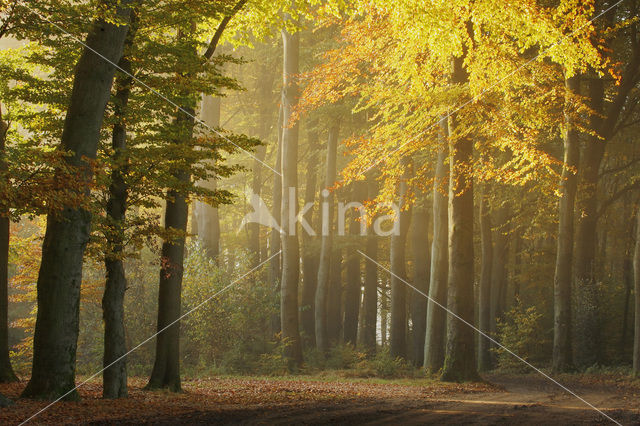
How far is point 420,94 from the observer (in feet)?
57.1

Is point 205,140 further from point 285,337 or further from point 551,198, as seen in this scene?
point 551,198

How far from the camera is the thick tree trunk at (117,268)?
12891 mm

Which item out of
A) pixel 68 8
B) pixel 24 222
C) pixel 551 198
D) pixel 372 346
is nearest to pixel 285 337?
pixel 372 346

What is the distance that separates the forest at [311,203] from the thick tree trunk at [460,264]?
0.21ft

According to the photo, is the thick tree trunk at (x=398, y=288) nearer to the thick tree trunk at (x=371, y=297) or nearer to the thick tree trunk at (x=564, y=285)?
the thick tree trunk at (x=371, y=297)

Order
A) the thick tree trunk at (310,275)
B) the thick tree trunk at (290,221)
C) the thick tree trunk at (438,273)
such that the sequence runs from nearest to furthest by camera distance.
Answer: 1. the thick tree trunk at (438,273)
2. the thick tree trunk at (290,221)
3. the thick tree trunk at (310,275)

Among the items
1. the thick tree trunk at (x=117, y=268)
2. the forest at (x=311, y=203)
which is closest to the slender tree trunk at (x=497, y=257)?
the forest at (x=311, y=203)

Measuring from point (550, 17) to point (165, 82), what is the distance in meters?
8.82

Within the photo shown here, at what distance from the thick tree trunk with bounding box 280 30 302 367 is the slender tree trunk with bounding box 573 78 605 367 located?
9.84 meters

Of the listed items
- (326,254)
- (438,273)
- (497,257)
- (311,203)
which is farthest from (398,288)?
(311,203)

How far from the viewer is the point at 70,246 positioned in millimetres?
10672

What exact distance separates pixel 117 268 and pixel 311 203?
19.4 meters

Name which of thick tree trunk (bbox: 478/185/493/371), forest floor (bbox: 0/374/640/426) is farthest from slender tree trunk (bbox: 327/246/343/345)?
forest floor (bbox: 0/374/640/426)

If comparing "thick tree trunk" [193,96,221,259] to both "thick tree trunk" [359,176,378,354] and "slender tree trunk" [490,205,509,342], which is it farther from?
"slender tree trunk" [490,205,509,342]
